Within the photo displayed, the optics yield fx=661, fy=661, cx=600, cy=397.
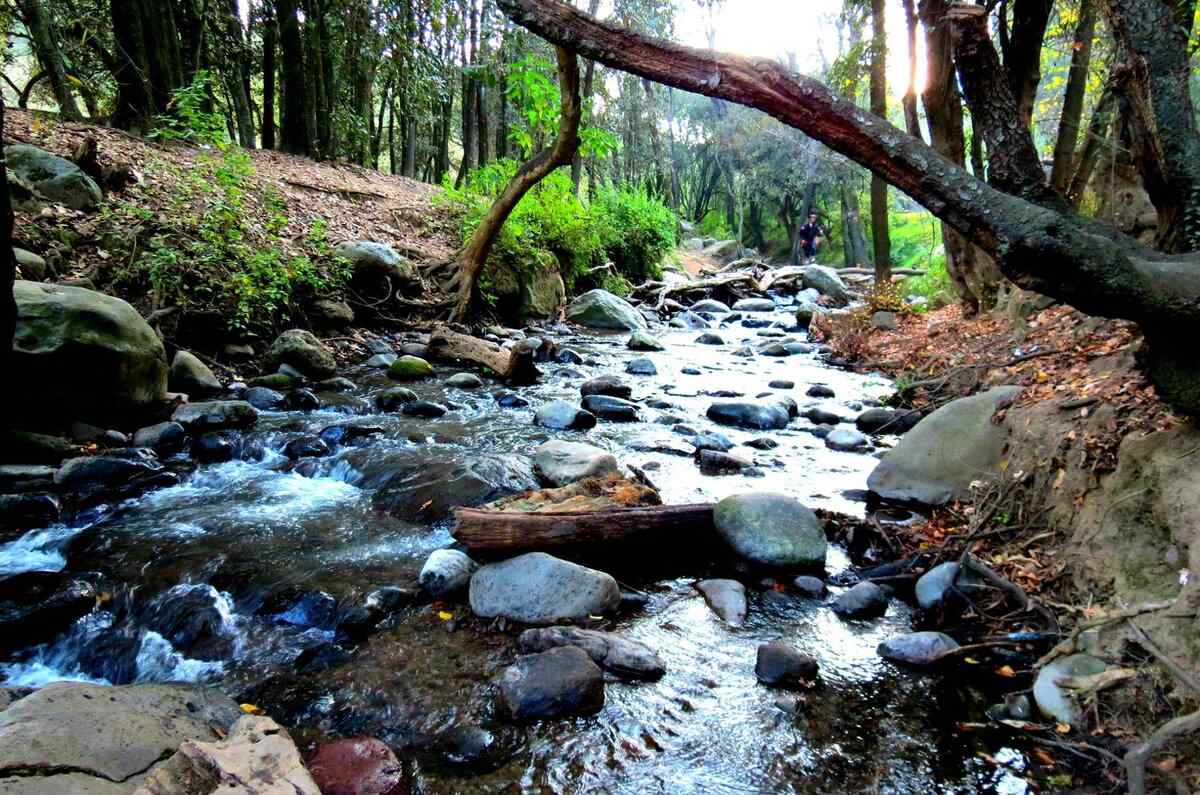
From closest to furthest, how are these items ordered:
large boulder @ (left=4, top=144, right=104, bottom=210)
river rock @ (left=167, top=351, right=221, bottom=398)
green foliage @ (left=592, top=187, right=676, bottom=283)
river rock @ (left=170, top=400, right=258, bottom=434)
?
river rock @ (left=170, top=400, right=258, bottom=434)
river rock @ (left=167, top=351, right=221, bottom=398)
large boulder @ (left=4, top=144, right=104, bottom=210)
green foliage @ (left=592, top=187, right=676, bottom=283)

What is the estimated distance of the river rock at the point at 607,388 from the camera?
26.0ft

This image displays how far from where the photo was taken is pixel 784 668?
2988 millimetres

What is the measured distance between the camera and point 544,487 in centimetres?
504

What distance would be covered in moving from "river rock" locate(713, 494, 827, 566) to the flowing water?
16 centimetres

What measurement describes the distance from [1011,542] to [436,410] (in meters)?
5.22

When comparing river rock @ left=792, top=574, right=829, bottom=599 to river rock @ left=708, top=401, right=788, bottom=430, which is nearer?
river rock @ left=792, top=574, right=829, bottom=599

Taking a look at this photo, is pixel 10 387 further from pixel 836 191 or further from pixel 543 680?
pixel 836 191

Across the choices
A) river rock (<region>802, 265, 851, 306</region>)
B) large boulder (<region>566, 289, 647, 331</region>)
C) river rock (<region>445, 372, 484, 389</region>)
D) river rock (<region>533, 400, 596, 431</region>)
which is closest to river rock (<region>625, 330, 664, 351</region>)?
large boulder (<region>566, 289, 647, 331</region>)

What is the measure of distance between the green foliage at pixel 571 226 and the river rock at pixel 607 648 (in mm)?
9112

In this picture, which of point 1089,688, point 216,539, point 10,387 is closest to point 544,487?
point 216,539

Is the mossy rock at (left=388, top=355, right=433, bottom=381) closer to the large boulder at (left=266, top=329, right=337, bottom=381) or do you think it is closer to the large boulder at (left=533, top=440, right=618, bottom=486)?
the large boulder at (left=266, top=329, right=337, bottom=381)

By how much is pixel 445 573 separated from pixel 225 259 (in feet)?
19.3

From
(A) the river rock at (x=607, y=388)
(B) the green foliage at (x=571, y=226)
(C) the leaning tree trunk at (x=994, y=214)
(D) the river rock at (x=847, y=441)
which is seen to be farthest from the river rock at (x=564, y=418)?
(B) the green foliage at (x=571, y=226)

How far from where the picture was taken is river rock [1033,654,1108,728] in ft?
8.39
